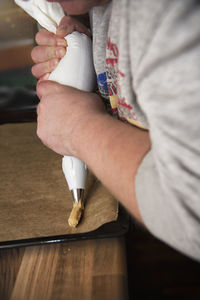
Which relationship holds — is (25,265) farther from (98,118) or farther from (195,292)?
(195,292)

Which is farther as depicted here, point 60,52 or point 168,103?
point 60,52

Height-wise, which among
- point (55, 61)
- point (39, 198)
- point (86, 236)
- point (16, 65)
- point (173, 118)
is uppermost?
point (173, 118)

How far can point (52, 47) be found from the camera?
609 millimetres

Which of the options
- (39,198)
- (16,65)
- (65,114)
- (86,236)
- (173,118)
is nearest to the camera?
(173,118)

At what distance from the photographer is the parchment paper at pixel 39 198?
0.61 meters

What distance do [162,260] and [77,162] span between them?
0.53 metres

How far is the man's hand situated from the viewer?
1.35 feet

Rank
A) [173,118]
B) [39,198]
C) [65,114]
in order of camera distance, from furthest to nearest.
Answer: [39,198], [65,114], [173,118]

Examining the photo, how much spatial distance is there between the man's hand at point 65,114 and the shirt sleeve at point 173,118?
4.8 inches

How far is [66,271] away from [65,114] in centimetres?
24

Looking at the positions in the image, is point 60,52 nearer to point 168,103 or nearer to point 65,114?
point 65,114

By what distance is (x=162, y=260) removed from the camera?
38.8 inches

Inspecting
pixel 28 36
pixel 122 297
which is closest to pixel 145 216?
pixel 122 297

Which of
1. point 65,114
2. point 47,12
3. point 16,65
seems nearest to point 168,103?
point 65,114
